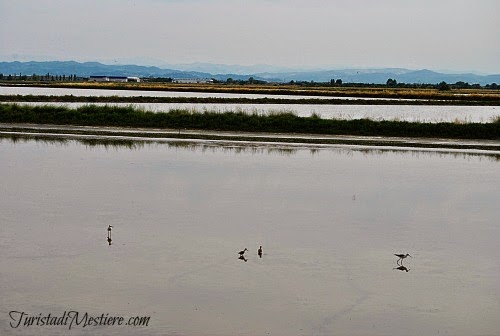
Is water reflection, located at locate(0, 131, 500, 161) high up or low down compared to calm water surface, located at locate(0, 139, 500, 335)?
down

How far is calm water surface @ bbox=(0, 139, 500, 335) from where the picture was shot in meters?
7.45

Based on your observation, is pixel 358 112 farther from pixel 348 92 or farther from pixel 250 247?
pixel 348 92

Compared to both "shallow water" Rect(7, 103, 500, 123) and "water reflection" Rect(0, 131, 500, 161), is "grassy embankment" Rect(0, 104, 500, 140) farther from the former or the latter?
"water reflection" Rect(0, 131, 500, 161)

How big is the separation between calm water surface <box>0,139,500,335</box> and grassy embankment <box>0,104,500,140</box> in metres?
8.32

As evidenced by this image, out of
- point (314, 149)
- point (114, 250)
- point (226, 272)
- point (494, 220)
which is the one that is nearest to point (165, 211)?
point (114, 250)

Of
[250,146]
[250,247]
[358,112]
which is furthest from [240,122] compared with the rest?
[250,247]

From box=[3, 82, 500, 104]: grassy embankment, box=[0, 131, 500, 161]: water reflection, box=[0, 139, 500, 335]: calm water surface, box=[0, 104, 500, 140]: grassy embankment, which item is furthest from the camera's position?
box=[3, 82, 500, 104]: grassy embankment

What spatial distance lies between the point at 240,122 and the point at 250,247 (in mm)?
Result: 16968

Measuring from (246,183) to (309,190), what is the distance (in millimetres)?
1324

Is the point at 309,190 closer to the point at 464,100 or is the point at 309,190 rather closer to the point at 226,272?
the point at 226,272

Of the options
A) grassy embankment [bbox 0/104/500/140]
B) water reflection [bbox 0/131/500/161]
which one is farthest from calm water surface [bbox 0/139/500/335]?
grassy embankment [bbox 0/104/500/140]

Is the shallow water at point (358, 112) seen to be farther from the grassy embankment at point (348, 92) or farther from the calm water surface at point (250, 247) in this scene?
the calm water surface at point (250, 247)

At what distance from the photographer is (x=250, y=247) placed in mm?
9984

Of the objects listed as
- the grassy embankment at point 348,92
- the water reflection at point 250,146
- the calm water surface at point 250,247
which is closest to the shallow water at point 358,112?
the water reflection at point 250,146
